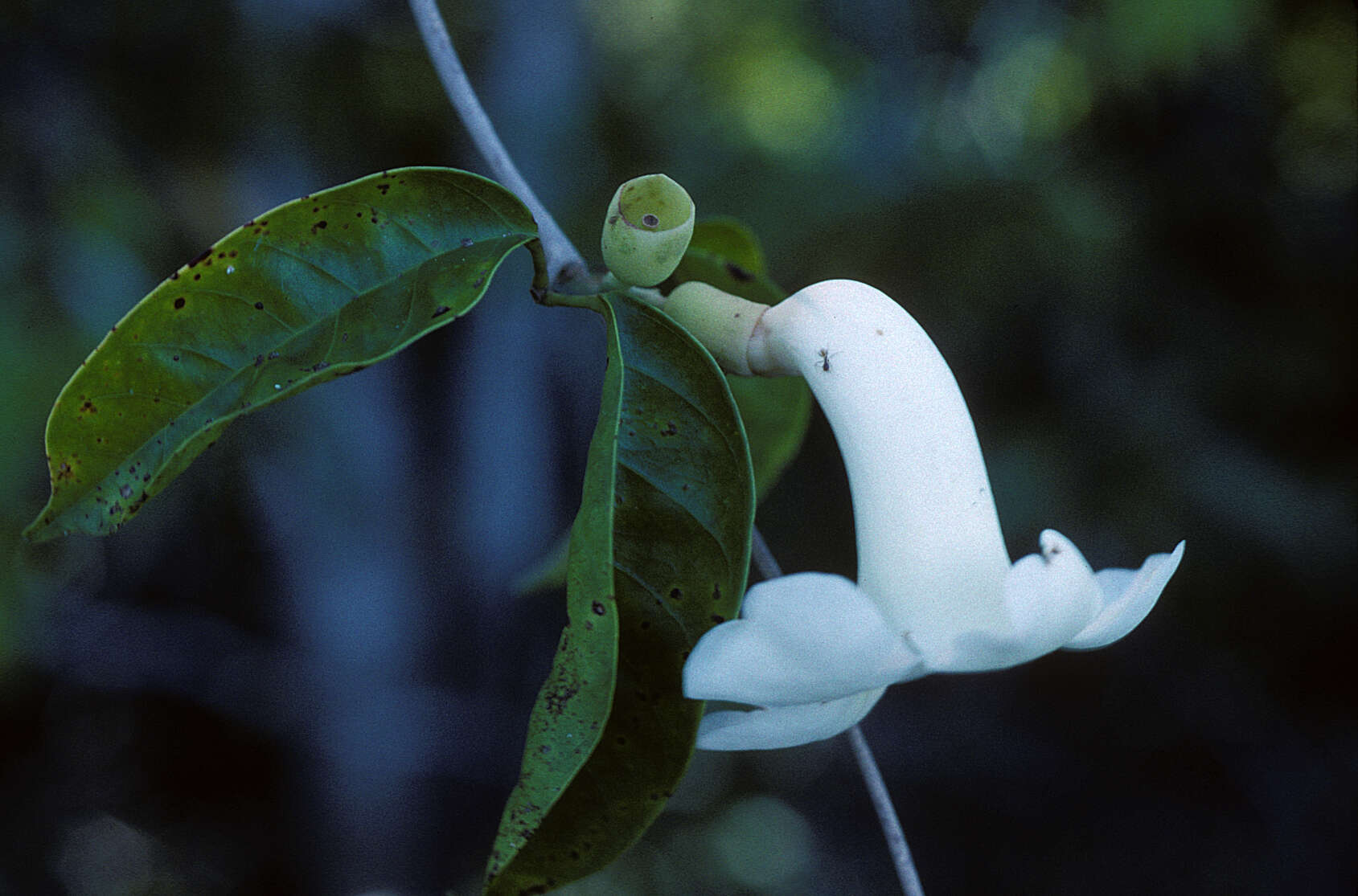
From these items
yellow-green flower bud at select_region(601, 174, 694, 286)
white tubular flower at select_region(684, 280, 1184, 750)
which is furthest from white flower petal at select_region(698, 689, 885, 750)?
yellow-green flower bud at select_region(601, 174, 694, 286)

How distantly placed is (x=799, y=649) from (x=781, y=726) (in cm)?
7

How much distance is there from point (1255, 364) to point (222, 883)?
8.49 feet

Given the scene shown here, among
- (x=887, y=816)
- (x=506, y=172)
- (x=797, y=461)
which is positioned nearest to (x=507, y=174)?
(x=506, y=172)

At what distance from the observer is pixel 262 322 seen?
404 mm

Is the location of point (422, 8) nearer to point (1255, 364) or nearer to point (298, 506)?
point (298, 506)

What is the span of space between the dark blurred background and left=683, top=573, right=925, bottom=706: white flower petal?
1.37m

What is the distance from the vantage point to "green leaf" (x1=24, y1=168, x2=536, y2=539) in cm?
39

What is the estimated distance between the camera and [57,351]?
1.31 metres

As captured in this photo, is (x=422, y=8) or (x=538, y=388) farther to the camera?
(x=538, y=388)

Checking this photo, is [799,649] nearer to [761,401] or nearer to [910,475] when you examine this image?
[910,475]

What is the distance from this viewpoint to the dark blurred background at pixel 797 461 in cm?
157

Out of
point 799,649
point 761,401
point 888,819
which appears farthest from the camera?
point 761,401

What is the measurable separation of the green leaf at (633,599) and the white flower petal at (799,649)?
0.04 metres

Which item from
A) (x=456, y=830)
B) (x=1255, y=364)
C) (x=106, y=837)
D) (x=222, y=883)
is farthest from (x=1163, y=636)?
(x=106, y=837)
